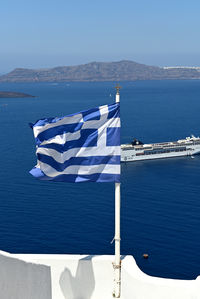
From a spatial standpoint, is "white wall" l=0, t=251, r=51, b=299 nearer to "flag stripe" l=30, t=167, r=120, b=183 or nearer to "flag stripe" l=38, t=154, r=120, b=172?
"flag stripe" l=30, t=167, r=120, b=183

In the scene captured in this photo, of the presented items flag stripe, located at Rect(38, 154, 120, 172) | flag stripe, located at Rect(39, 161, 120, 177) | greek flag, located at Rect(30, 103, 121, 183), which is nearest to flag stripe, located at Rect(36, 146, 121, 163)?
greek flag, located at Rect(30, 103, 121, 183)

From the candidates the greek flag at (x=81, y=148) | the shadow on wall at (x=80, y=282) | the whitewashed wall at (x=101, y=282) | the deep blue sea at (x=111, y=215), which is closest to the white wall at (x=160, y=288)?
the whitewashed wall at (x=101, y=282)

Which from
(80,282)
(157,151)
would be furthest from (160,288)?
(157,151)

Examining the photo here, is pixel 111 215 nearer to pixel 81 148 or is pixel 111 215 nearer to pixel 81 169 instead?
pixel 81 169

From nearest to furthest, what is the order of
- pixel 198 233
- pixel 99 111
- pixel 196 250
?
pixel 99 111
pixel 196 250
pixel 198 233

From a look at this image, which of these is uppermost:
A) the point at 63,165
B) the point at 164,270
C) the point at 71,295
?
the point at 63,165

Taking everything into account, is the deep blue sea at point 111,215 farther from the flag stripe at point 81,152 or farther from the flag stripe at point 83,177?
the flag stripe at point 81,152

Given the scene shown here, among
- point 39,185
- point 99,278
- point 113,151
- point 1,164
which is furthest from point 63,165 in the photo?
point 1,164

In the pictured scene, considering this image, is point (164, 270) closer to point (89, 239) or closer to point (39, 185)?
point (89, 239)
